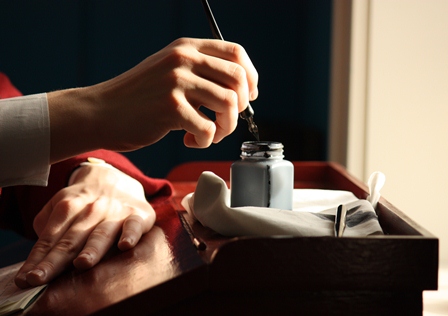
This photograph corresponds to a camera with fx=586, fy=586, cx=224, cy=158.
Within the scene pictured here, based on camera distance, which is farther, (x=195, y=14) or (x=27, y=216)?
(x=195, y=14)

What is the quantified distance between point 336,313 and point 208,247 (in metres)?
0.12

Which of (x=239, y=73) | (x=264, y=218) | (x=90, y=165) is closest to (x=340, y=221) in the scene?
(x=264, y=218)

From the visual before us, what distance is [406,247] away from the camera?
1.47 feet

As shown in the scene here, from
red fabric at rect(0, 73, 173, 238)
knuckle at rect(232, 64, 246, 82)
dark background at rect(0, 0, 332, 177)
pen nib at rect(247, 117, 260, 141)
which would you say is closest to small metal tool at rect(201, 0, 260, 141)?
pen nib at rect(247, 117, 260, 141)

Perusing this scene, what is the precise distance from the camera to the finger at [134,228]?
2.00ft

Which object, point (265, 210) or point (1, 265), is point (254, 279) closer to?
point (265, 210)

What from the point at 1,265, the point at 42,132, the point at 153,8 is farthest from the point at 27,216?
the point at 153,8

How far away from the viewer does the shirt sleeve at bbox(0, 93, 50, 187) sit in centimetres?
60

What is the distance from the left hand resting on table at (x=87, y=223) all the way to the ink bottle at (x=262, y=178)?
0.12 meters

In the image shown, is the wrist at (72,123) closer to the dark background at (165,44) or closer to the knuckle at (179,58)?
the knuckle at (179,58)

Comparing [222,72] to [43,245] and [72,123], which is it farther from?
[43,245]

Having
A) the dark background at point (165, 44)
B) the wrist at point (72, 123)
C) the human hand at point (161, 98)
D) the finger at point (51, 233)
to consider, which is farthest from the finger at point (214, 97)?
the dark background at point (165, 44)

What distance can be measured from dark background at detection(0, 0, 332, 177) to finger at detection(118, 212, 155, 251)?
1854mm

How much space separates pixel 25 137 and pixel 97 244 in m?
0.13
